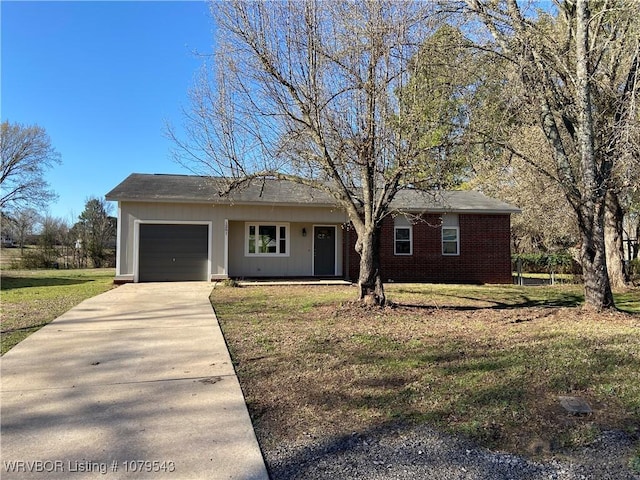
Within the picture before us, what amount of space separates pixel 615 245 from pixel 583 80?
1027cm

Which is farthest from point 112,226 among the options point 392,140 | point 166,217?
point 392,140

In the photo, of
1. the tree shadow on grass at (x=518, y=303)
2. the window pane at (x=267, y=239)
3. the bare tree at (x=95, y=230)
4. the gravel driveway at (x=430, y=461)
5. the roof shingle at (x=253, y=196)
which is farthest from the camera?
the bare tree at (x=95, y=230)

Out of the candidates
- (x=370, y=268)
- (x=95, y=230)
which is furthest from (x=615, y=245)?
(x=95, y=230)

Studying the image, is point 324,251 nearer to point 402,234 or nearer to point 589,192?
point 402,234

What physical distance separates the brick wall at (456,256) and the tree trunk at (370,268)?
7.89 meters

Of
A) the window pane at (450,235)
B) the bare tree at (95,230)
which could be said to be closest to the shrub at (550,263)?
the window pane at (450,235)

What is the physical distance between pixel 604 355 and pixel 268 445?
4.26 metres

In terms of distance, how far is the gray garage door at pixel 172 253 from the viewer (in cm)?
1500

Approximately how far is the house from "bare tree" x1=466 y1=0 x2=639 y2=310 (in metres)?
6.70

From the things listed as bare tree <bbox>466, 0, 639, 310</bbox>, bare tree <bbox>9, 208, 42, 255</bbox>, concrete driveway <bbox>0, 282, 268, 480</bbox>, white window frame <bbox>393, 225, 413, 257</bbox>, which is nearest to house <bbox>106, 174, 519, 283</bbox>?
white window frame <bbox>393, 225, 413, 257</bbox>

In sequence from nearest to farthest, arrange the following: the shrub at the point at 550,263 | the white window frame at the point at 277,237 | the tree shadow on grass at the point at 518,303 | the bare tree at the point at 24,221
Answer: the tree shadow on grass at the point at 518,303
the white window frame at the point at 277,237
the shrub at the point at 550,263
the bare tree at the point at 24,221

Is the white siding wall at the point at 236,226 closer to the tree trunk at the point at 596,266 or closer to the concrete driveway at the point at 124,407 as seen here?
the concrete driveway at the point at 124,407

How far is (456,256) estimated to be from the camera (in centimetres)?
1733

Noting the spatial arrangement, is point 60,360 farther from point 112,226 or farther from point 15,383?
point 112,226
